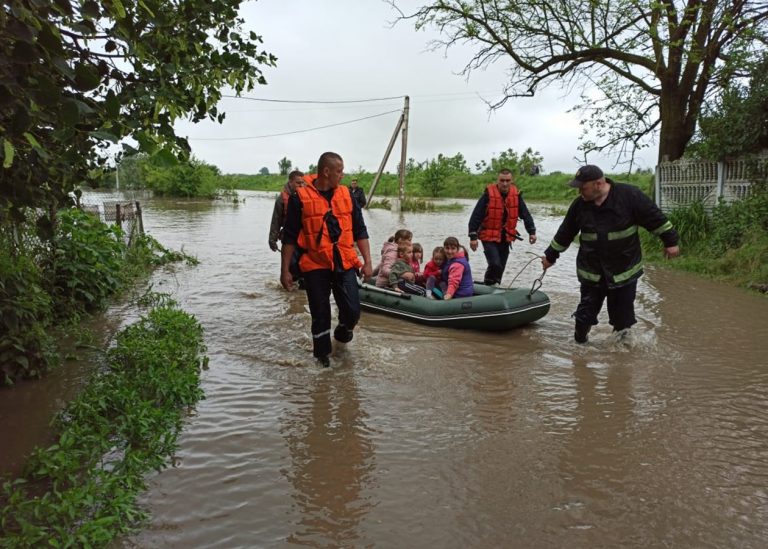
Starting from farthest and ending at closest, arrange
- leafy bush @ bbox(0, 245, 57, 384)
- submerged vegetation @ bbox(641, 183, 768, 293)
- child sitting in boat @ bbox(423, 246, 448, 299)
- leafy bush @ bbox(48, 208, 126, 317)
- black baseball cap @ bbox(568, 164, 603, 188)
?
submerged vegetation @ bbox(641, 183, 768, 293) < child sitting in boat @ bbox(423, 246, 448, 299) < leafy bush @ bbox(48, 208, 126, 317) < black baseball cap @ bbox(568, 164, 603, 188) < leafy bush @ bbox(0, 245, 57, 384)

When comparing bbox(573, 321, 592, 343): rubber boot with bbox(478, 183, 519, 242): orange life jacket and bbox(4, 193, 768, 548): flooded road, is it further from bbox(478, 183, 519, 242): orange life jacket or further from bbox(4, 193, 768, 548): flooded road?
bbox(478, 183, 519, 242): orange life jacket

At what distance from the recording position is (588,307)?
5762 millimetres

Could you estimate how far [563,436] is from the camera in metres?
3.83

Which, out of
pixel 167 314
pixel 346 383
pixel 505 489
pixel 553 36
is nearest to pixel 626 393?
pixel 505 489

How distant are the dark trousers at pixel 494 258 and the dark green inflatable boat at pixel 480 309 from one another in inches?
34.7

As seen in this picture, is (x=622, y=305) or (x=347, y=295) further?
(x=622, y=305)

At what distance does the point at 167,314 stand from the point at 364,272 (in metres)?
2.33

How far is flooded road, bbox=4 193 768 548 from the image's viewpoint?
9.24 feet

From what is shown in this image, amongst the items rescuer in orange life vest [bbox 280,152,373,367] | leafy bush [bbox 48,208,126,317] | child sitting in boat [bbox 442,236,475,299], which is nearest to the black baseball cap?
child sitting in boat [bbox 442,236,475,299]

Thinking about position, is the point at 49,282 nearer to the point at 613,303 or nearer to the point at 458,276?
the point at 458,276

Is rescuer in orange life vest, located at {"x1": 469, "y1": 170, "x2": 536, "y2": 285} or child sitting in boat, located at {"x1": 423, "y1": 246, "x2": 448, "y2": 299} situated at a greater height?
rescuer in orange life vest, located at {"x1": 469, "y1": 170, "x2": 536, "y2": 285}

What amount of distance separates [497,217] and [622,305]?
8.13ft

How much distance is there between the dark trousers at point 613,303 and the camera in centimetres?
556

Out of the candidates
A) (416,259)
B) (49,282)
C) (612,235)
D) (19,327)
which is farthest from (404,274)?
(19,327)
